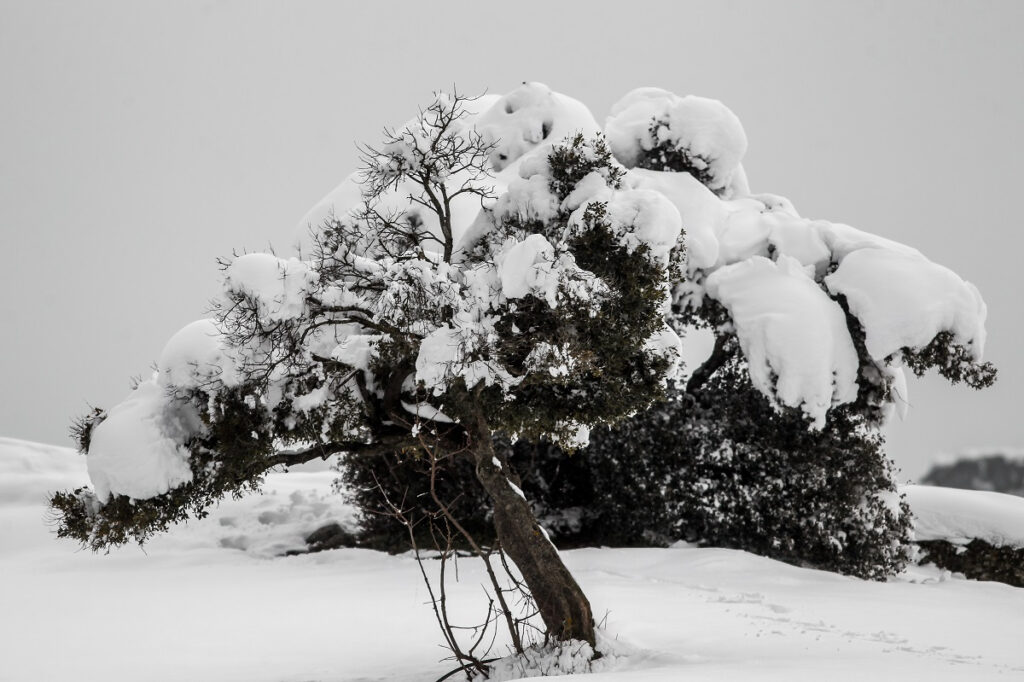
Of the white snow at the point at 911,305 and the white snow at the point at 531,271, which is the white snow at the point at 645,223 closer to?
the white snow at the point at 531,271

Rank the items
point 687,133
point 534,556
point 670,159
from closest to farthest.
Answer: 1. point 534,556
2. point 687,133
3. point 670,159

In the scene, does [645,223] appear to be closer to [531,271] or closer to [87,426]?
[531,271]

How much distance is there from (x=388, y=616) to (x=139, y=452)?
3.21 metres

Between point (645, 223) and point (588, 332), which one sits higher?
point (645, 223)

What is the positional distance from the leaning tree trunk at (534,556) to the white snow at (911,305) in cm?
670

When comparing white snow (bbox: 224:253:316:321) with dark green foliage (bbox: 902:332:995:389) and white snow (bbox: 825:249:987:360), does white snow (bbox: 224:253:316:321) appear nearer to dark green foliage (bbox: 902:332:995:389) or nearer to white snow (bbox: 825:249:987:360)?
white snow (bbox: 825:249:987:360)

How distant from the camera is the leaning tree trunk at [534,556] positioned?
620cm

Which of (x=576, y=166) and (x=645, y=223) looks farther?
(x=576, y=166)

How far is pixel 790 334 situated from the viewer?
10797mm

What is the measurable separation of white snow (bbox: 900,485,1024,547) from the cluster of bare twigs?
758cm

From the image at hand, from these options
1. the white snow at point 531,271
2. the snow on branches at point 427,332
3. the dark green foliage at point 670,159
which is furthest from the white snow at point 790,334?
the white snow at point 531,271

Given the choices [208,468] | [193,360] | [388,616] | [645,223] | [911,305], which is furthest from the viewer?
[911,305]

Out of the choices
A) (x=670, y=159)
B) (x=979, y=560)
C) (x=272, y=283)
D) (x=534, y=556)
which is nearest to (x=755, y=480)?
(x=979, y=560)

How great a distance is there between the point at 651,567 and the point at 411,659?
506 centimetres
